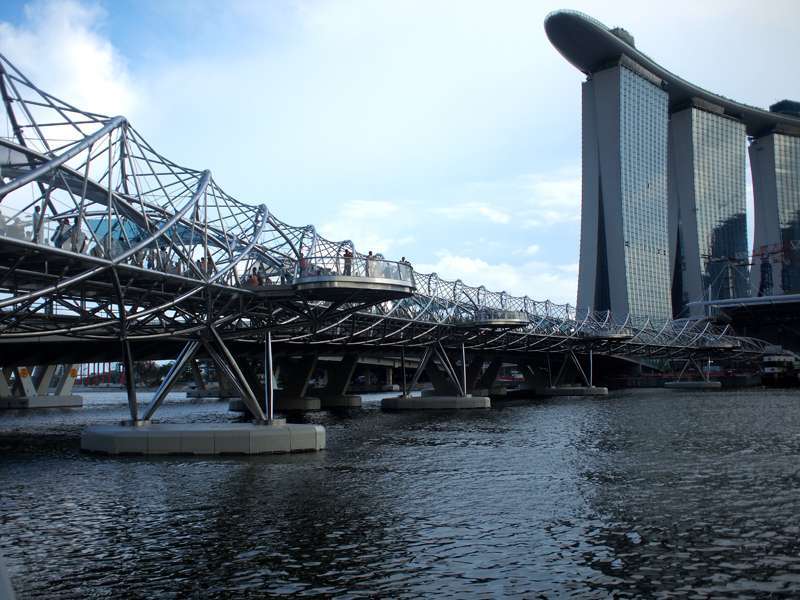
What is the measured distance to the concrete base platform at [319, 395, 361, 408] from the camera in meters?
105

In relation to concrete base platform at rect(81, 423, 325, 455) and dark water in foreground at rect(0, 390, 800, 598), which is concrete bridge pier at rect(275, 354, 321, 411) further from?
dark water in foreground at rect(0, 390, 800, 598)

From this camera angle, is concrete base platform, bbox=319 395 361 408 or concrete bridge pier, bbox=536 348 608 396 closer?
concrete base platform, bbox=319 395 361 408

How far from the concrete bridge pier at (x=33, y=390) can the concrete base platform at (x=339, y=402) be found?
36.6 meters

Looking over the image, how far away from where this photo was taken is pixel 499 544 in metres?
19.4

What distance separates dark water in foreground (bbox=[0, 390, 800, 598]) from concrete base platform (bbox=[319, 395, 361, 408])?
6419 centimetres

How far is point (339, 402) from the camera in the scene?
349 feet

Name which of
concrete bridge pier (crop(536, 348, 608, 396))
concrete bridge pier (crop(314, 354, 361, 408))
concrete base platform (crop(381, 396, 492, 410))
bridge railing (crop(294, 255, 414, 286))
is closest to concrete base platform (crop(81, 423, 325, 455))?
bridge railing (crop(294, 255, 414, 286))

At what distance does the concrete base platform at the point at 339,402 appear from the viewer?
10544 cm

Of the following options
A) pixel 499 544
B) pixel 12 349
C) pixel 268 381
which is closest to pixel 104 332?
pixel 268 381

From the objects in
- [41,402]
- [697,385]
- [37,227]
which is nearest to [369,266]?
[37,227]

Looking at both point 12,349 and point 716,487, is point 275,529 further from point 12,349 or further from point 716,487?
point 12,349

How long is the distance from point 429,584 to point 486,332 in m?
79.5

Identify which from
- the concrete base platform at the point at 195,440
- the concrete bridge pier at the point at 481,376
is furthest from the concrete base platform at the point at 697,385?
the concrete base platform at the point at 195,440

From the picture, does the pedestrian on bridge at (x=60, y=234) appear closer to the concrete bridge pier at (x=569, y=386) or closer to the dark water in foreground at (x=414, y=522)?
the dark water in foreground at (x=414, y=522)
